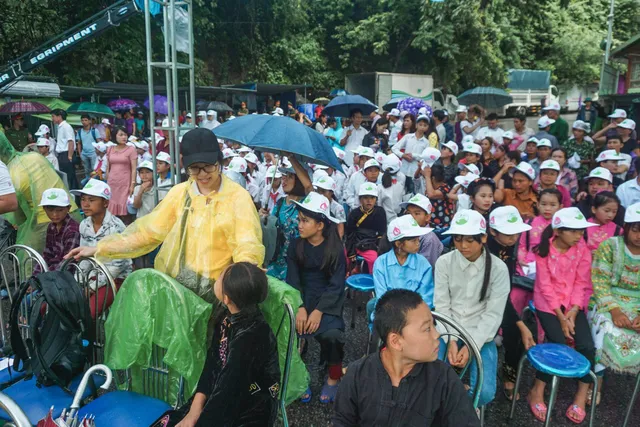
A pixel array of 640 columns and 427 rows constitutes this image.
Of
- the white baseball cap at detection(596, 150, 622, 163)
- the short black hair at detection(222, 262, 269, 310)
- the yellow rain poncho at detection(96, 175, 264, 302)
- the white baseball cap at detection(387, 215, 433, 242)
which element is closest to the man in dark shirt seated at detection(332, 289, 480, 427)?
the short black hair at detection(222, 262, 269, 310)

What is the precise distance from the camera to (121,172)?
267 inches

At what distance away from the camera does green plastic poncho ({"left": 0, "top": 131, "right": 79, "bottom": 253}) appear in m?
4.17

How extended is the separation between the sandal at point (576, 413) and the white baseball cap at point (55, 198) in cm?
409

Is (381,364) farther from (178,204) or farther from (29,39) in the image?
(29,39)

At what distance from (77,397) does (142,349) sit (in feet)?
1.37

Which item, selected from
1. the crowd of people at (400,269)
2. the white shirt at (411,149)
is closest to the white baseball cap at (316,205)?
the crowd of people at (400,269)

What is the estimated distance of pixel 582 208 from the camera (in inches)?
203

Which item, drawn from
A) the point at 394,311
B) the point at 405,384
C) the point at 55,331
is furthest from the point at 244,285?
the point at 55,331

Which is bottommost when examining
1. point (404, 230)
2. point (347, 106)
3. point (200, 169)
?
point (404, 230)

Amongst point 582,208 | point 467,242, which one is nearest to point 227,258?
point 467,242

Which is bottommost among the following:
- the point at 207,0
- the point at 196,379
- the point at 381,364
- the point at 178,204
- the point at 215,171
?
the point at 196,379

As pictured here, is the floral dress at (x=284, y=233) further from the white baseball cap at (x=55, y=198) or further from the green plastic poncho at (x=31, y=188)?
the green plastic poncho at (x=31, y=188)

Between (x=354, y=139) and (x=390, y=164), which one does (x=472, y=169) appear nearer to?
(x=390, y=164)

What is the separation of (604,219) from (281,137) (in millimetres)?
2935
